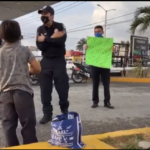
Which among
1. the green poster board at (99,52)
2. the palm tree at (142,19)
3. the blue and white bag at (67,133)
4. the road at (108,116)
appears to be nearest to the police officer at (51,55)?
the road at (108,116)

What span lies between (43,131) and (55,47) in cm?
141

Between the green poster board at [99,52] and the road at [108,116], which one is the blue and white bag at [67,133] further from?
the green poster board at [99,52]

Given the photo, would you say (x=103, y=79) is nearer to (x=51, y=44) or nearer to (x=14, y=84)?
(x=51, y=44)

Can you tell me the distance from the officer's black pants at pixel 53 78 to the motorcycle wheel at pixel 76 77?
820cm

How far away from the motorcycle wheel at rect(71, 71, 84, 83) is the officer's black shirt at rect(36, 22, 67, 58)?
833 centimetres

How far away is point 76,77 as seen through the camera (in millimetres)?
13469

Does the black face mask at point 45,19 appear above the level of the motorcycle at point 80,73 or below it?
above

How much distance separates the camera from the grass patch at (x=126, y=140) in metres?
3.59

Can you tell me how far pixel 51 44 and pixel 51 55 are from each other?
0.19m

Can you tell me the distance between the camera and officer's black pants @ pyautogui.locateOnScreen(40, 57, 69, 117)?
504 centimetres

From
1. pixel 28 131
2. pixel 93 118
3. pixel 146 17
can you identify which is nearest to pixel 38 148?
pixel 28 131

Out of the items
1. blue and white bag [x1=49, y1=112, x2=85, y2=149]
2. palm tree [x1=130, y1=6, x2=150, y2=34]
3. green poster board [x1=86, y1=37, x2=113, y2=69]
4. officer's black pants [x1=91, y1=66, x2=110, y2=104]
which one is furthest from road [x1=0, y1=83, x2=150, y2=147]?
palm tree [x1=130, y1=6, x2=150, y2=34]

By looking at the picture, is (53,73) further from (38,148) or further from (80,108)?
(38,148)

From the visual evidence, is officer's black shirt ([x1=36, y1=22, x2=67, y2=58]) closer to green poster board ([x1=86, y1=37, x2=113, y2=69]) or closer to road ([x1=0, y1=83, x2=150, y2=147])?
road ([x1=0, y1=83, x2=150, y2=147])
